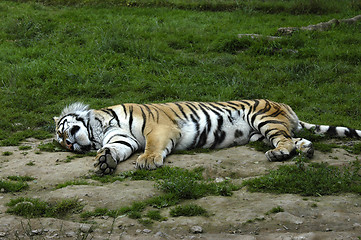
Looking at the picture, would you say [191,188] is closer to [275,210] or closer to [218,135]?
[275,210]

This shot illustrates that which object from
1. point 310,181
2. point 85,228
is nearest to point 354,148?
point 310,181

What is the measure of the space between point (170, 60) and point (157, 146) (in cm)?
483

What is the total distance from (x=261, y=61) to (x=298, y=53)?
2.83 ft

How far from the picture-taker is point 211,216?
385 centimetres

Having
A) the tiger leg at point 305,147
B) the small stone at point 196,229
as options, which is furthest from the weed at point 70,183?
the tiger leg at point 305,147

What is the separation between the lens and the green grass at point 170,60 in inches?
325

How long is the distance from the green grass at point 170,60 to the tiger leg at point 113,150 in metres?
1.68

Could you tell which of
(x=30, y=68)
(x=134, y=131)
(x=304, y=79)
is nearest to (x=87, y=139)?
(x=134, y=131)

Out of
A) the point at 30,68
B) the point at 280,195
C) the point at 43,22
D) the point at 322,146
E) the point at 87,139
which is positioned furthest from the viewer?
the point at 43,22

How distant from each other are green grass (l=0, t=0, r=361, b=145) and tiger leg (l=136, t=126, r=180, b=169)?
2.30 m

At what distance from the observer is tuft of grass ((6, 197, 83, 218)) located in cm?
396

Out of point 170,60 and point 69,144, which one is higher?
point 170,60

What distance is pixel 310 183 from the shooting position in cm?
438

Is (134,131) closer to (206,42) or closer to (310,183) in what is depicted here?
(310,183)
